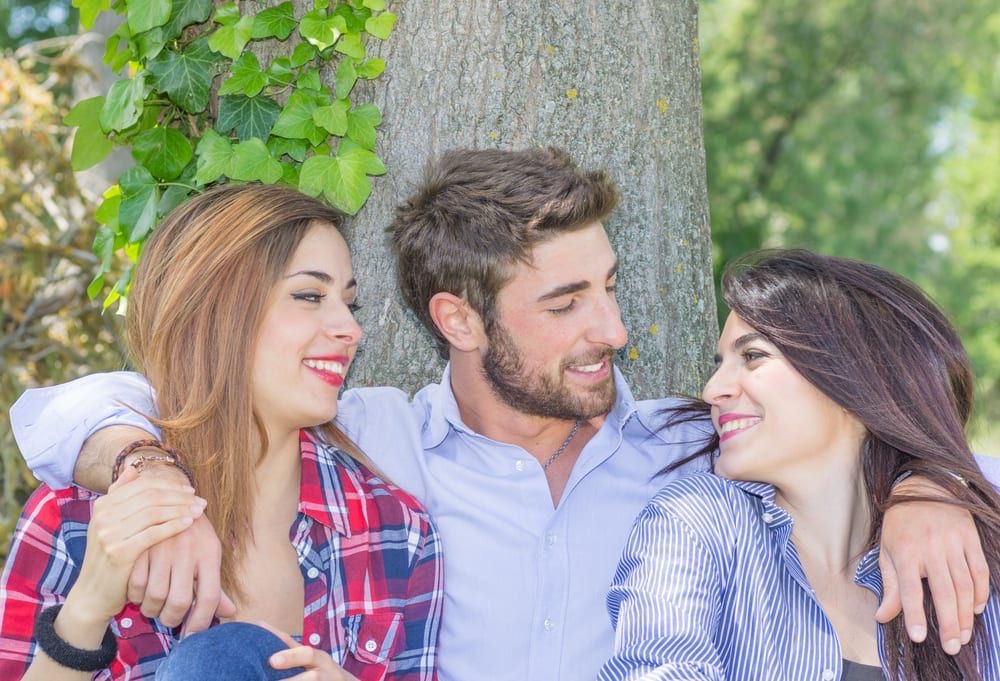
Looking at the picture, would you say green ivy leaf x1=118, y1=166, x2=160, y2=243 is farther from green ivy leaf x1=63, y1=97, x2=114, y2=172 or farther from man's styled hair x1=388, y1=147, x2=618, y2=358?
man's styled hair x1=388, y1=147, x2=618, y2=358

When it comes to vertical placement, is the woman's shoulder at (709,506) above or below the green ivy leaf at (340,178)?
below

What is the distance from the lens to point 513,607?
2.65 metres

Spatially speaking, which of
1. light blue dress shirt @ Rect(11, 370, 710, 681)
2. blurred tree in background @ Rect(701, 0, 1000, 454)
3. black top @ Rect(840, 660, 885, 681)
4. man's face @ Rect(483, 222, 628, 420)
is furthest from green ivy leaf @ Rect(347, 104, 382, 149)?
blurred tree in background @ Rect(701, 0, 1000, 454)

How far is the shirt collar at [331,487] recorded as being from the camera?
2.62m

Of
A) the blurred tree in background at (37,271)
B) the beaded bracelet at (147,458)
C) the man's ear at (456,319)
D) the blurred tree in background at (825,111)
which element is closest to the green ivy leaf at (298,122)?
the man's ear at (456,319)

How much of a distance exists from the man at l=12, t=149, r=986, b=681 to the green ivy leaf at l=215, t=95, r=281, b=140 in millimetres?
433

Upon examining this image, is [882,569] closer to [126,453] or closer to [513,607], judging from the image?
[513,607]

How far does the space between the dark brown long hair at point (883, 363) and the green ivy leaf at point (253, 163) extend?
1.24 m

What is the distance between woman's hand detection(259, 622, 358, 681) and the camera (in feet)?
6.85

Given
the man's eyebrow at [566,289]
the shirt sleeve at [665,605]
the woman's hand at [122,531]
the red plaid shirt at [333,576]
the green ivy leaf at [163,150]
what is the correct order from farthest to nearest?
the green ivy leaf at [163,150] → the man's eyebrow at [566,289] → the red plaid shirt at [333,576] → the shirt sleeve at [665,605] → the woman's hand at [122,531]

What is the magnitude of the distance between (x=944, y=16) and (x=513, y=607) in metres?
15.7

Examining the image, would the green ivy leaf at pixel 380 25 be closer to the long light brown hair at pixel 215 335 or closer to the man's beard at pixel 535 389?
the long light brown hair at pixel 215 335

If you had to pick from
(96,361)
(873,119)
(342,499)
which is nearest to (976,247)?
(873,119)

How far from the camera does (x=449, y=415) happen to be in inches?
113
